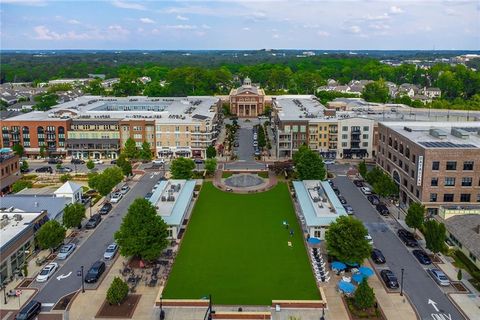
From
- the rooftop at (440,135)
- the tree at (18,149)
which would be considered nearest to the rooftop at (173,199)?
the rooftop at (440,135)

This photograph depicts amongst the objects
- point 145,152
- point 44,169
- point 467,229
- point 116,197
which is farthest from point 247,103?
point 467,229

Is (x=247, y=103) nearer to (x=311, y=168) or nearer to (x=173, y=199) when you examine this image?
(x=311, y=168)

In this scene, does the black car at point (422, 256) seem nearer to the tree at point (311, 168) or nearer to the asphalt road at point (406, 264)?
the asphalt road at point (406, 264)

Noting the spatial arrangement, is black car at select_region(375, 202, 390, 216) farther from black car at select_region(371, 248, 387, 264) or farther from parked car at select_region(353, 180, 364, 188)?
black car at select_region(371, 248, 387, 264)

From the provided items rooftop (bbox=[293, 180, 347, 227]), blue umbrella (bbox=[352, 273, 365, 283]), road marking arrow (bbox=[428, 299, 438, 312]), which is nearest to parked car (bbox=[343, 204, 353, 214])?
rooftop (bbox=[293, 180, 347, 227])

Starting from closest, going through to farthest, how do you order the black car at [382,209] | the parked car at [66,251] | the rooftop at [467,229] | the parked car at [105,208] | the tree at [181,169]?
the rooftop at [467,229], the parked car at [66,251], the black car at [382,209], the parked car at [105,208], the tree at [181,169]

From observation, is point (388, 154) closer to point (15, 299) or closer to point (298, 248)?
point (298, 248)
